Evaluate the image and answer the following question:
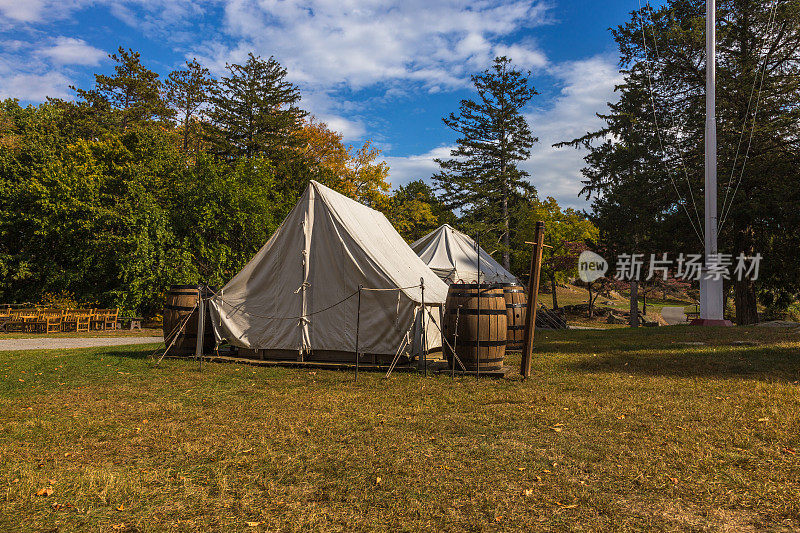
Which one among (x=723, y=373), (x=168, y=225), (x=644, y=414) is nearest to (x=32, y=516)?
(x=644, y=414)

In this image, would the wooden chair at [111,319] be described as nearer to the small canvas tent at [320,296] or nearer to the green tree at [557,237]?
the small canvas tent at [320,296]

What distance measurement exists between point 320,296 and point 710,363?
333 inches

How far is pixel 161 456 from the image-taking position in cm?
480

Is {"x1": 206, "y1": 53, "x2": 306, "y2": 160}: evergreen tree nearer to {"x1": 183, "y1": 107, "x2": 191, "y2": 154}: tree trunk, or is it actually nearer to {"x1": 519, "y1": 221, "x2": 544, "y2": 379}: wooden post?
{"x1": 183, "y1": 107, "x2": 191, "y2": 154}: tree trunk

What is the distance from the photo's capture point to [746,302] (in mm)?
22078

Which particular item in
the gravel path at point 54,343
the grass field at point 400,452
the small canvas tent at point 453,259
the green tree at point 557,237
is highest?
the green tree at point 557,237

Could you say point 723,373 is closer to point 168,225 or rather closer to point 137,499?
point 137,499

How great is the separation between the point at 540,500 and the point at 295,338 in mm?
7483

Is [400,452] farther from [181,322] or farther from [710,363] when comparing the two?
[710,363]

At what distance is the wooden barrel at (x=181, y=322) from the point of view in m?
11.2

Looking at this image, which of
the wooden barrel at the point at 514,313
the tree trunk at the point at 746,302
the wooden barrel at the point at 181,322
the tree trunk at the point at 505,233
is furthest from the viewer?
the tree trunk at the point at 505,233

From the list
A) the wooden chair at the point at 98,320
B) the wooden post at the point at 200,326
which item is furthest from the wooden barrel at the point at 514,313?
the wooden chair at the point at 98,320

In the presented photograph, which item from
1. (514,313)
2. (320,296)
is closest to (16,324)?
(320,296)

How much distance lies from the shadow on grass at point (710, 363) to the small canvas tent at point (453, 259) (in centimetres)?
785
